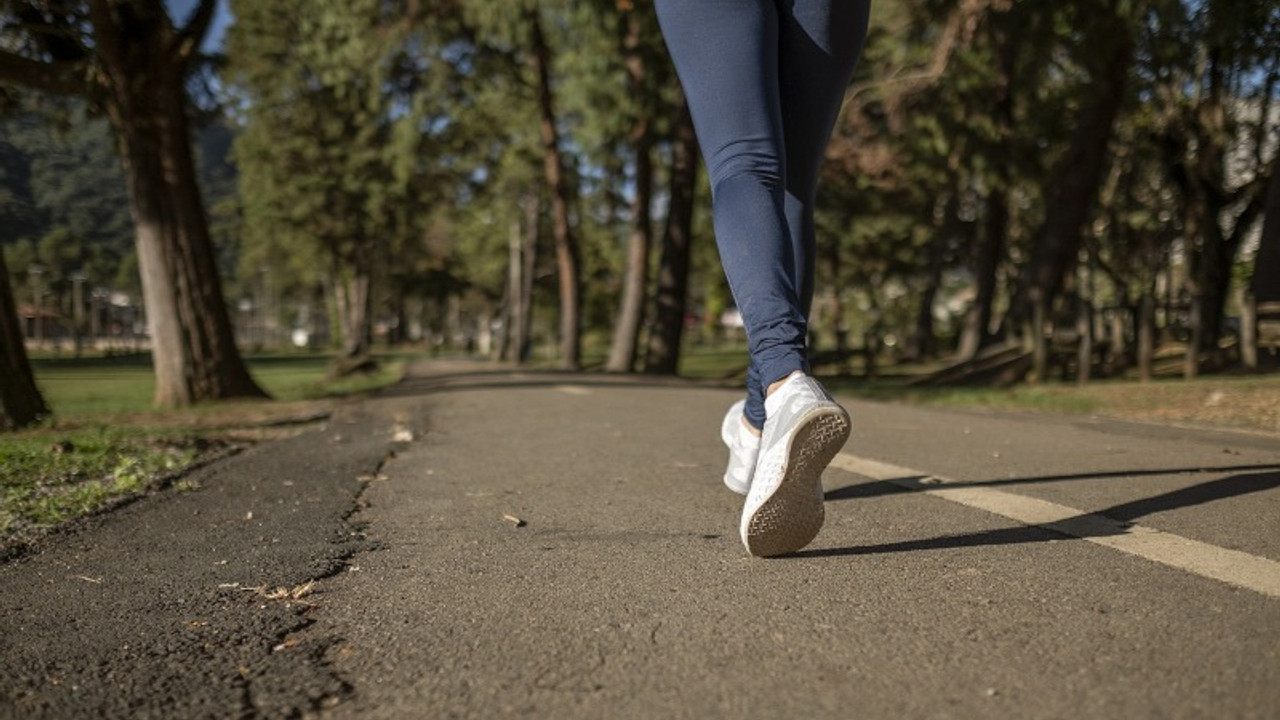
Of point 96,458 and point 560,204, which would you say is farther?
point 560,204

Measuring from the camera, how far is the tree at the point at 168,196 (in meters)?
10.6

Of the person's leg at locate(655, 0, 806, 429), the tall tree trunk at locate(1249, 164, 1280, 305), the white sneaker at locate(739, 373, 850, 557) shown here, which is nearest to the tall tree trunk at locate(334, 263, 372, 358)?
the tall tree trunk at locate(1249, 164, 1280, 305)

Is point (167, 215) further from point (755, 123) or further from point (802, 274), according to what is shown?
point (755, 123)

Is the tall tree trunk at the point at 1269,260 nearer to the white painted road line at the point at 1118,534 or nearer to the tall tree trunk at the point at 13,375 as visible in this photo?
the white painted road line at the point at 1118,534

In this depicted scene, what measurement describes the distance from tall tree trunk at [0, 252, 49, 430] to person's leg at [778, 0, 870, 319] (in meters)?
6.48

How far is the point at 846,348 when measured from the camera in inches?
938

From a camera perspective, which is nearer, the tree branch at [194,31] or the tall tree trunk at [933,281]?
the tree branch at [194,31]

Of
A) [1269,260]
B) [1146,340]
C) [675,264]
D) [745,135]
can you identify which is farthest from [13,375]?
[675,264]

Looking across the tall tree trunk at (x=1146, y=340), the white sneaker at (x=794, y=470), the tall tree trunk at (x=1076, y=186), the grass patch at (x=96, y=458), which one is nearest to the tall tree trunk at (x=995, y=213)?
the tall tree trunk at (x=1076, y=186)

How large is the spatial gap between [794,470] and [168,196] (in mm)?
10653

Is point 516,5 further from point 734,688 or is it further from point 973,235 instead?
point 973,235

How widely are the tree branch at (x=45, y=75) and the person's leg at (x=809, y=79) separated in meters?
8.32

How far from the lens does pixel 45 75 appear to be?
357 inches

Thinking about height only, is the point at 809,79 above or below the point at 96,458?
above
